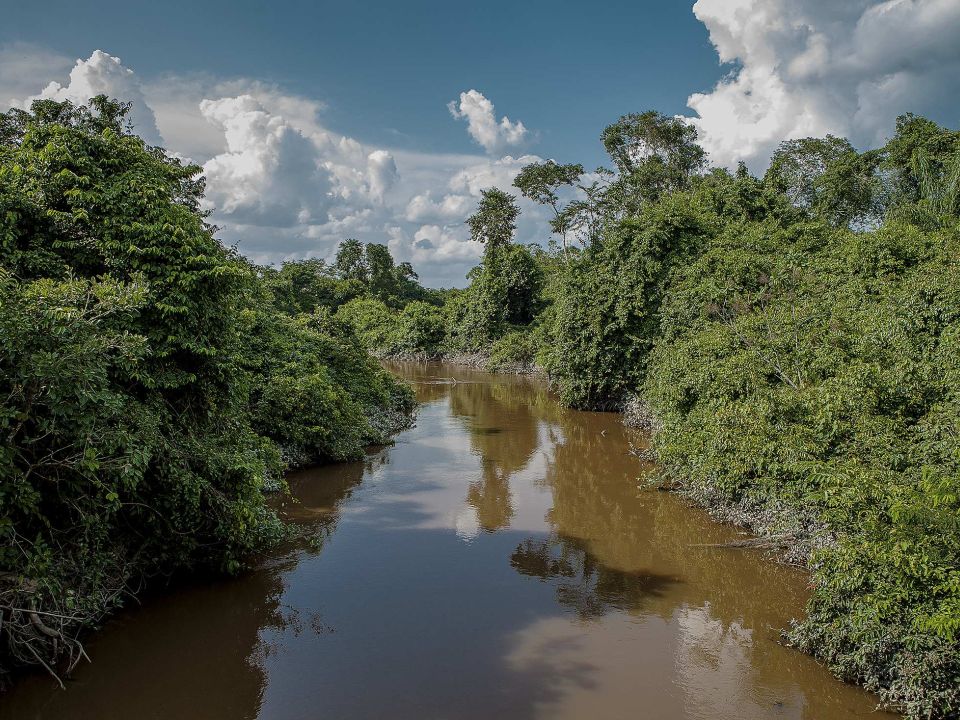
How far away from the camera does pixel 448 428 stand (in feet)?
80.4

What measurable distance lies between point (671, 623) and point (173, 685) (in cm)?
687

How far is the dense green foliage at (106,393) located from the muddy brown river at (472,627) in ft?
2.88

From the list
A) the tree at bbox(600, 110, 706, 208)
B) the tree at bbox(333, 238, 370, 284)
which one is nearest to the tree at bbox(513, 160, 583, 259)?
the tree at bbox(600, 110, 706, 208)

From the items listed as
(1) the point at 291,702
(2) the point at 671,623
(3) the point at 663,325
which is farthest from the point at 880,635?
(3) the point at 663,325

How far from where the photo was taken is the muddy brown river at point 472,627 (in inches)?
295

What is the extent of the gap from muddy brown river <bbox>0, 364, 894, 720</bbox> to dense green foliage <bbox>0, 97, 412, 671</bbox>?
Result: 2.88ft

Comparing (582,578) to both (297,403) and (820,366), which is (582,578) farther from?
(297,403)

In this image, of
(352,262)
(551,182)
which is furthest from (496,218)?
(352,262)

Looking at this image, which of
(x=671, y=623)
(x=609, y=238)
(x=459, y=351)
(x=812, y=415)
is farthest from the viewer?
(x=459, y=351)

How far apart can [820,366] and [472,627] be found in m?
8.82

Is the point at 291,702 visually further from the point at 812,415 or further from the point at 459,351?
the point at 459,351

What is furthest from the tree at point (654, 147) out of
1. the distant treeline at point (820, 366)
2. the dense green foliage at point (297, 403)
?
the dense green foliage at point (297, 403)

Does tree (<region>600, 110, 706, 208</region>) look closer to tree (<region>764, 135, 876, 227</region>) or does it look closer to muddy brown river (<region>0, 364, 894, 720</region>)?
tree (<region>764, 135, 876, 227</region>)

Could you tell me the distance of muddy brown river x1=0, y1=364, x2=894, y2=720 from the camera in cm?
748
